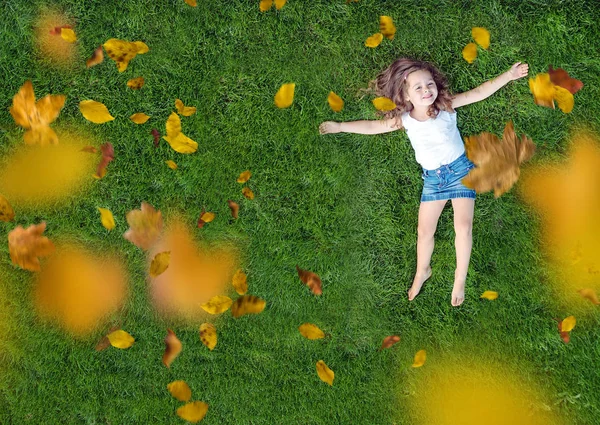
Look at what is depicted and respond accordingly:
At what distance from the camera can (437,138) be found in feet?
7.90

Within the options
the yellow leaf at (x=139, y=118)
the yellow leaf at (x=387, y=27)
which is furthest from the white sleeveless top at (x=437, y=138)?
the yellow leaf at (x=139, y=118)

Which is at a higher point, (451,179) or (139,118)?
(139,118)

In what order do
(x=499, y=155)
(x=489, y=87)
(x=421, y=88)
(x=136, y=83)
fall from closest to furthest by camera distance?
(x=421, y=88), (x=489, y=87), (x=499, y=155), (x=136, y=83)

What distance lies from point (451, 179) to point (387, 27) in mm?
873

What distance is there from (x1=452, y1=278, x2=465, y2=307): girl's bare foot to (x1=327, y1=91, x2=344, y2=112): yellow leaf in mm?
1079

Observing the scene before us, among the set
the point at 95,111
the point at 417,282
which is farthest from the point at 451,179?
the point at 95,111

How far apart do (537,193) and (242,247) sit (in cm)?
157

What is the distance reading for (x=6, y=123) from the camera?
9.10 ft

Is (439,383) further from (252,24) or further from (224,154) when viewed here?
(252,24)

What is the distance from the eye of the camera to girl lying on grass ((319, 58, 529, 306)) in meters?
2.41

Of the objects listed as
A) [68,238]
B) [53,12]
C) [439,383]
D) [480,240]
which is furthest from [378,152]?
[53,12]

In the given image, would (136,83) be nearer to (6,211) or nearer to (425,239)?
(6,211)

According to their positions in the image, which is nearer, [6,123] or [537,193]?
[537,193]

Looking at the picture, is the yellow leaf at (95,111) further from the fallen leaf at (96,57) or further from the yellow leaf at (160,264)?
the yellow leaf at (160,264)
